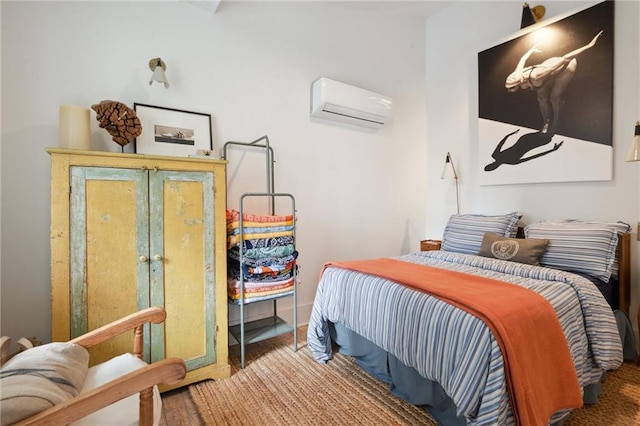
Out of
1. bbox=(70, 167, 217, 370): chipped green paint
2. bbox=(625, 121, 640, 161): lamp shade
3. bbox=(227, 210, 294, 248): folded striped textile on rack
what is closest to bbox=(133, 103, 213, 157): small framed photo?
bbox=(70, 167, 217, 370): chipped green paint

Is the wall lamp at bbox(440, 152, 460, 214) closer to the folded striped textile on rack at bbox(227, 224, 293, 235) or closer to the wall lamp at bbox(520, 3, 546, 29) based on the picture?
the wall lamp at bbox(520, 3, 546, 29)

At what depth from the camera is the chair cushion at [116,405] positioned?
991mm

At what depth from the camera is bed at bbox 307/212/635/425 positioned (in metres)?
1.23

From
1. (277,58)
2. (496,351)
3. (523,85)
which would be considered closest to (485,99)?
(523,85)

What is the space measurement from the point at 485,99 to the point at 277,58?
84.2 inches

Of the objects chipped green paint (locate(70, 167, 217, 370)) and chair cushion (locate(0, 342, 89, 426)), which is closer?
chair cushion (locate(0, 342, 89, 426))

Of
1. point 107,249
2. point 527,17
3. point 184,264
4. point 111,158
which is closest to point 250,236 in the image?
point 184,264

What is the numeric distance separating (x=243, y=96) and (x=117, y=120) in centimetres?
107

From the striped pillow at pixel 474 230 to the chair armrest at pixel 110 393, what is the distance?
2540 millimetres

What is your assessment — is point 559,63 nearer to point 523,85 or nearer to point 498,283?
point 523,85

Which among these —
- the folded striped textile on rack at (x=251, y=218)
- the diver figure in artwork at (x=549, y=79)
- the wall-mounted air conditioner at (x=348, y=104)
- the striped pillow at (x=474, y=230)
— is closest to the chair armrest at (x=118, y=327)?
the folded striped textile on rack at (x=251, y=218)

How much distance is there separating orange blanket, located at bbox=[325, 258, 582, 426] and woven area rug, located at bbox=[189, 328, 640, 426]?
18.4 inches

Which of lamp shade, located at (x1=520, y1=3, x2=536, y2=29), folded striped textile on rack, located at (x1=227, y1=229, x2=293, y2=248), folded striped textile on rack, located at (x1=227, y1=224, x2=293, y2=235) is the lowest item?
folded striped textile on rack, located at (x1=227, y1=229, x2=293, y2=248)

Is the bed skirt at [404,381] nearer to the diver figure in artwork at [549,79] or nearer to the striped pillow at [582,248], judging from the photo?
the striped pillow at [582,248]
